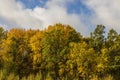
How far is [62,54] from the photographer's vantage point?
98.3 meters

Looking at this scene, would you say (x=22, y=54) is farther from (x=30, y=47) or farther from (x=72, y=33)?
(x=72, y=33)

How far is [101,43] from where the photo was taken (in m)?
97.9

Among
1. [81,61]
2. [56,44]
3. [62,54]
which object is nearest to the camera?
[81,61]

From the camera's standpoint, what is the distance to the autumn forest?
93000mm

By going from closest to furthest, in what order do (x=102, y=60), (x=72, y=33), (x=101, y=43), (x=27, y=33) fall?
1. (x=102, y=60)
2. (x=101, y=43)
3. (x=72, y=33)
4. (x=27, y=33)

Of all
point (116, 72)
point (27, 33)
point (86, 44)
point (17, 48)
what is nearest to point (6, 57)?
point (17, 48)

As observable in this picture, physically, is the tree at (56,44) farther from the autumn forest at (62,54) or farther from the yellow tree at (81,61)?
the yellow tree at (81,61)

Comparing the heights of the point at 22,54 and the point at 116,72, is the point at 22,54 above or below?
above

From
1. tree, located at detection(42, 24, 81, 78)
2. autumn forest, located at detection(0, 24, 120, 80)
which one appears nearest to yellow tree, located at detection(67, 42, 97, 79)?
autumn forest, located at detection(0, 24, 120, 80)

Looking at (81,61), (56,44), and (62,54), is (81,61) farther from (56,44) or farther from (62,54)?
(56,44)

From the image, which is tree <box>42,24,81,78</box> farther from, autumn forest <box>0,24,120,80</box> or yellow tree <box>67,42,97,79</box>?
yellow tree <box>67,42,97,79</box>

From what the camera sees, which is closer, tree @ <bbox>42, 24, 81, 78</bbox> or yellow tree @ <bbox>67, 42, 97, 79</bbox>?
yellow tree @ <bbox>67, 42, 97, 79</bbox>

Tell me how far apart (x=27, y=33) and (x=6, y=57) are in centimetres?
1285

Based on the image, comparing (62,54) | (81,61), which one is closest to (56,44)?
(62,54)
